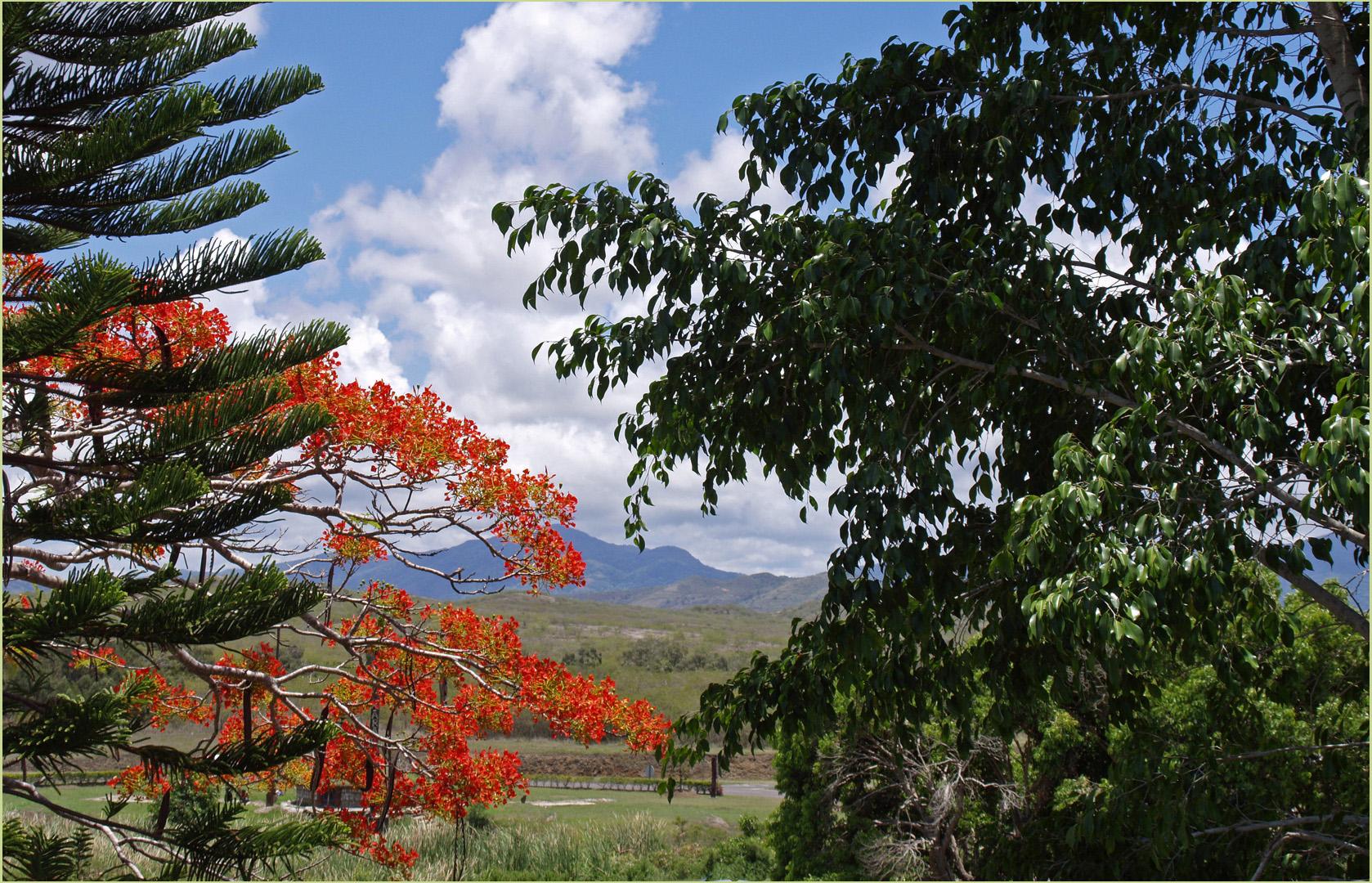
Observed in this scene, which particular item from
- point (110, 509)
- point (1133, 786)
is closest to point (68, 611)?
point (110, 509)

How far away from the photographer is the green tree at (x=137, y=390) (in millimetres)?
2900

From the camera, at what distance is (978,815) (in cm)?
989

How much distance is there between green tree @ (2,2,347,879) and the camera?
290cm

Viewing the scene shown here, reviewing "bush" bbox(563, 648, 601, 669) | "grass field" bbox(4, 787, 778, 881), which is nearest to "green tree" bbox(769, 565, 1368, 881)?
"grass field" bbox(4, 787, 778, 881)

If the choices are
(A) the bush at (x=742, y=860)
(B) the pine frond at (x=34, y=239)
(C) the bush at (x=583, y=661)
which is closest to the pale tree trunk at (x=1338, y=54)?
(B) the pine frond at (x=34, y=239)

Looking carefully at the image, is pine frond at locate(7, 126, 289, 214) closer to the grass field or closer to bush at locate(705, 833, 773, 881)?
the grass field

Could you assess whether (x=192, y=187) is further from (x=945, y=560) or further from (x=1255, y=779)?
(x=1255, y=779)

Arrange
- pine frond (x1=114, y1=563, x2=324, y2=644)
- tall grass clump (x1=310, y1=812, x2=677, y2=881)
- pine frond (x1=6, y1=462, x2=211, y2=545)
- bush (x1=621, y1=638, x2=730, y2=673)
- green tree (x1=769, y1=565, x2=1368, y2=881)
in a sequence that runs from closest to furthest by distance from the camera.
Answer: pine frond (x1=6, y1=462, x2=211, y2=545) → pine frond (x1=114, y1=563, x2=324, y2=644) → green tree (x1=769, y1=565, x2=1368, y2=881) → tall grass clump (x1=310, y1=812, x2=677, y2=881) → bush (x1=621, y1=638, x2=730, y2=673)

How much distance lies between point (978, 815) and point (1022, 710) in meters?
6.86

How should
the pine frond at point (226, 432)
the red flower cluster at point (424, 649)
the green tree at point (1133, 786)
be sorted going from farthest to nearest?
the red flower cluster at point (424, 649) < the green tree at point (1133, 786) < the pine frond at point (226, 432)

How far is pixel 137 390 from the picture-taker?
3508mm

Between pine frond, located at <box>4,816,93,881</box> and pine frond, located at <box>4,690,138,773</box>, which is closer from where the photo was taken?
pine frond, located at <box>4,690,138,773</box>

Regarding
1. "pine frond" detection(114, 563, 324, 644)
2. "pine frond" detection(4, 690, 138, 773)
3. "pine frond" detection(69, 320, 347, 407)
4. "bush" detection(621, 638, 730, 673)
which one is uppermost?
"pine frond" detection(69, 320, 347, 407)

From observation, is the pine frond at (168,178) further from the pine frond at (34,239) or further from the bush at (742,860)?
the bush at (742,860)
